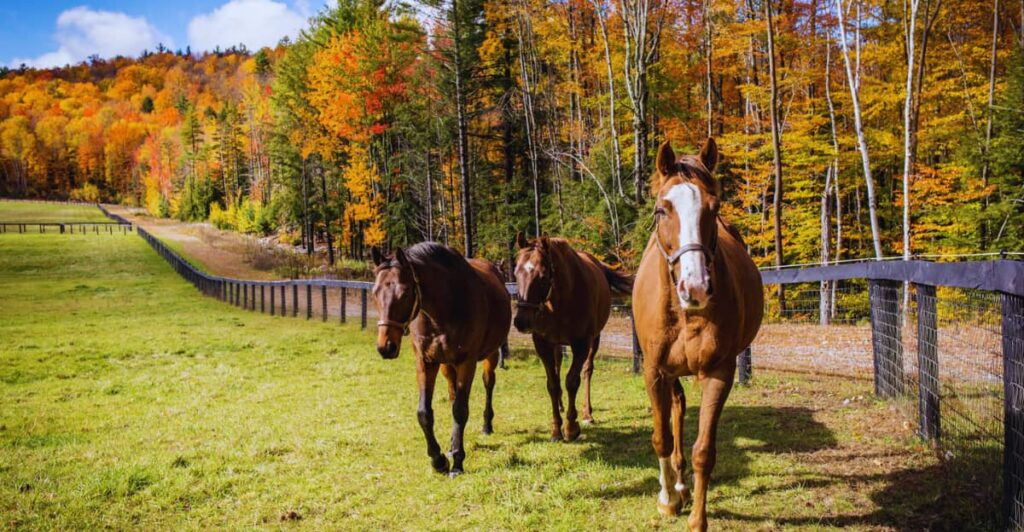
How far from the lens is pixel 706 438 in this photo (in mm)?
3189

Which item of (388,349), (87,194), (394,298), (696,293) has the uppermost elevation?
(87,194)

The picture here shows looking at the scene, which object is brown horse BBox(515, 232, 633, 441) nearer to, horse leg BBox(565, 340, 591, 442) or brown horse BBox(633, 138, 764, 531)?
horse leg BBox(565, 340, 591, 442)

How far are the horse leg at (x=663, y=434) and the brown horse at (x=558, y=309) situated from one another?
74.8 inches

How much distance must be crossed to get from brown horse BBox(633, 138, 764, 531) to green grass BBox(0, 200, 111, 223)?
3448 inches

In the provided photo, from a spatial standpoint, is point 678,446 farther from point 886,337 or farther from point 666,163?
point 886,337

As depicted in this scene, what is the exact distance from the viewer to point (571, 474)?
452cm

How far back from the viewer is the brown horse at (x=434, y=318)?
4438 millimetres

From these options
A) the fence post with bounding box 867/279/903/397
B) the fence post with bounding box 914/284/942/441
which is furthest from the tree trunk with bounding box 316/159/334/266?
the fence post with bounding box 914/284/942/441

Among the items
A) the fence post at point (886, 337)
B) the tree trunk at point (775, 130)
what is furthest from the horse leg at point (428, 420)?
the tree trunk at point (775, 130)

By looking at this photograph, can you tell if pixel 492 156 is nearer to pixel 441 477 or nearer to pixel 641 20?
pixel 641 20

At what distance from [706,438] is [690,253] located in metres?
1.10

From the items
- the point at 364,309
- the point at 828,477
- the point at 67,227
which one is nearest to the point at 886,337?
the point at 828,477

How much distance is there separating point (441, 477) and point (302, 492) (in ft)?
3.40

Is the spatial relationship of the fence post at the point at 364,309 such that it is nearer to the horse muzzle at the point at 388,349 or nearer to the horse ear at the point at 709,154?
the horse muzzle at the point at 388,349
